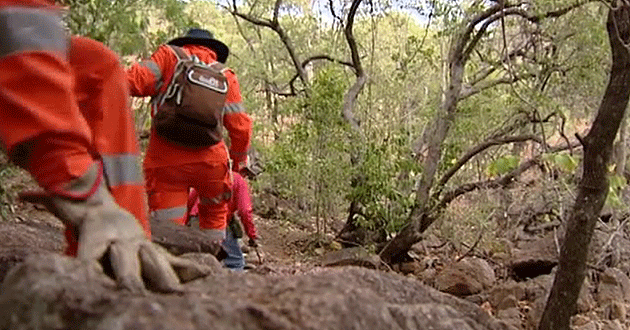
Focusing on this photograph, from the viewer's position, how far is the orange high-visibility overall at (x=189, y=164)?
5.00 m

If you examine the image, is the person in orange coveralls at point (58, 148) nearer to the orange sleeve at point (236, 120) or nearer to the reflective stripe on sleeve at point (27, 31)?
the reflective stripe on sleeve at point (27, 31)

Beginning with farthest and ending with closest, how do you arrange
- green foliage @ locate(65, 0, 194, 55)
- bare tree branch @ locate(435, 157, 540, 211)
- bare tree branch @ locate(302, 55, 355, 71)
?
bare tree branch @ locate(302, 55, 355, 71) < bare tree branch @ locate(435, 157, 540, 211) < green foliage @ locate(65, 0, 194, 55)

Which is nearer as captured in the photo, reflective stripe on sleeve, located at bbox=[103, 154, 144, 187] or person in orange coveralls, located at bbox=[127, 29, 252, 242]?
reflective stripe on sleeve, located at bbox=[103, 154, 144, 187]

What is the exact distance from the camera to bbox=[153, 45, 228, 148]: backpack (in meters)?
4.93

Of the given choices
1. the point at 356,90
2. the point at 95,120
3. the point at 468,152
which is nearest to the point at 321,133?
the point at 356,90

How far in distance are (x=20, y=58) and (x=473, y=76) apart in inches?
423

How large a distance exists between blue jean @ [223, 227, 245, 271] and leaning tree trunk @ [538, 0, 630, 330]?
2279 millimetres

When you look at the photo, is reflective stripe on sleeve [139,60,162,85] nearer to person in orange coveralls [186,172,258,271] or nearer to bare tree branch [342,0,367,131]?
person in orange coveralls [186,172,258,271]

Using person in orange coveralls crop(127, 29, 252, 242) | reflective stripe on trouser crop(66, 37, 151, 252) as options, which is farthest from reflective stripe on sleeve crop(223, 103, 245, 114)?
reflective stripe on trouser crop(66, 37, 151, 252)

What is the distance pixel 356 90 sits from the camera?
12344 millimetres

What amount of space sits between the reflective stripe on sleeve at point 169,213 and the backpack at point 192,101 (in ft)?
2.02

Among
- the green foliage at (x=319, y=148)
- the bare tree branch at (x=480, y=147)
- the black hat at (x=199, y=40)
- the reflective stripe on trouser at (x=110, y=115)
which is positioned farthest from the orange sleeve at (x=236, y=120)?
the green foliage at (x=319, y=148)

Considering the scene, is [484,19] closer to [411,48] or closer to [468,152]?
[468,152]

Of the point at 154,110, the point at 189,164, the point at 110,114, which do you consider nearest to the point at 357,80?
the point at 189,164
